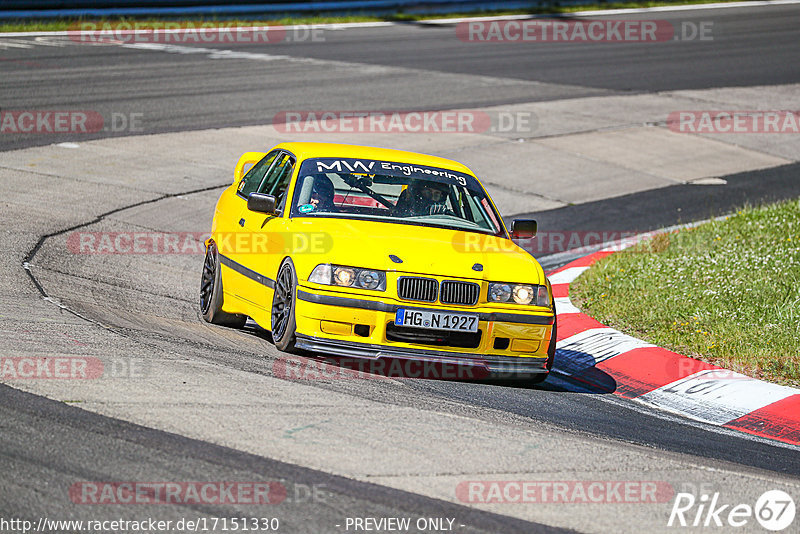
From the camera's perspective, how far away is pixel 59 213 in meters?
12.6

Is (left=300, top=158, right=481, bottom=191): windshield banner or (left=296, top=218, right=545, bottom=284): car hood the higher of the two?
(left=300, top=158, right=481, bottom=191): windshield banner

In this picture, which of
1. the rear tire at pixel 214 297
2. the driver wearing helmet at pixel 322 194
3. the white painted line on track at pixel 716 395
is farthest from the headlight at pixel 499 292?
the rear tire at pixel 214 297

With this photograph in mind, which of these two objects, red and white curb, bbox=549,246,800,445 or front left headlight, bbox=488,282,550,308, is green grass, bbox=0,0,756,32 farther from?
front left headlight, bbox=488,282,550,308

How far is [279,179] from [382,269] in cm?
199

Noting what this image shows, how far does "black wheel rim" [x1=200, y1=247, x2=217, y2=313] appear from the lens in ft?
30.7

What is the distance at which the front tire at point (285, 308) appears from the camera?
7.77 meters

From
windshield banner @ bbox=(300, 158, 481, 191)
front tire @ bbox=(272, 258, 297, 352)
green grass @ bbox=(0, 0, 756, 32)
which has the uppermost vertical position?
green grass @ bbox=(0, 0, 756, 32)

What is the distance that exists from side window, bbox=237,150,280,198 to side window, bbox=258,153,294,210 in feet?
0.45

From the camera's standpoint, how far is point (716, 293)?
34.4 ft

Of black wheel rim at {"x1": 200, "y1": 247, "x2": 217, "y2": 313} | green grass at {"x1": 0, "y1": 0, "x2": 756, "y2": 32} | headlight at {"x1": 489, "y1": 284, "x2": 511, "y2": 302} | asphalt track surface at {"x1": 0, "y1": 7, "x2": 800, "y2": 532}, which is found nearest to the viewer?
asphalt track surface at {"x1": 0, "y1": 7, "x2": 800, "y2": 532}

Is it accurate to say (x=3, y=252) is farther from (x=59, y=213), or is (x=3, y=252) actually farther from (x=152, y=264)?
(x=59, y=213)

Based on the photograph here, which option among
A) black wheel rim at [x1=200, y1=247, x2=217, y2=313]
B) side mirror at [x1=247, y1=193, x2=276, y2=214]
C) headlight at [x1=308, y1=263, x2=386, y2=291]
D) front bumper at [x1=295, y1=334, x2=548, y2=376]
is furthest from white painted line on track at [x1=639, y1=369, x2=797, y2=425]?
black wheel rim at [x1=200, y1=247, x2=217, y2=313]

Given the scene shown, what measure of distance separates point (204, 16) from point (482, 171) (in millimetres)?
16289

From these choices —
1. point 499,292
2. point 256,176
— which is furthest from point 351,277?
point 256,176
